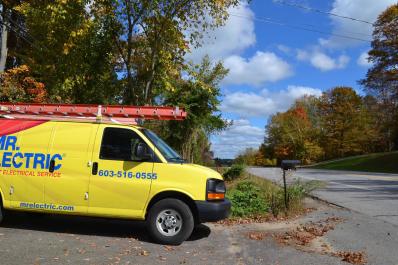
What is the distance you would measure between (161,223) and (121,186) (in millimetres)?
Result: 982

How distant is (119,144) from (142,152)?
59 centimetres

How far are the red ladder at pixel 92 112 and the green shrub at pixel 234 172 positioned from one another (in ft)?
40.2

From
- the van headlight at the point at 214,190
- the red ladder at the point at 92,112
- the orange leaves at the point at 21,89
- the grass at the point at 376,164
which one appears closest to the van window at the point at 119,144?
the red ladder at the point at 92,112

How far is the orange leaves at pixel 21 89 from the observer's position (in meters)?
20.0

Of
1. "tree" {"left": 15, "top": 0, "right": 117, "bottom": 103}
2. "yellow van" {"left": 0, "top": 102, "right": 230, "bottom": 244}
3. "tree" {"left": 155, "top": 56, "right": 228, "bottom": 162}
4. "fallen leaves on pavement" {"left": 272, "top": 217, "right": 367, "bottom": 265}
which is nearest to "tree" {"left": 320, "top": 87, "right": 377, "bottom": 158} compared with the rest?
"tree" {"left": 155, "top": 56, "right": 228, "bottom": 162}

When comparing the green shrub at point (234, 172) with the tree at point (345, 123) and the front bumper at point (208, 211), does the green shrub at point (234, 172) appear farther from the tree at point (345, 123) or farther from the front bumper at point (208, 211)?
the tree at point (345, 123)

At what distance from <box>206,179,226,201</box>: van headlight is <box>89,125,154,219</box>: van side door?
3.48 feet

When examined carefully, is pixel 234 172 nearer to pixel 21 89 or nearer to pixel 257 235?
pixel 21 89

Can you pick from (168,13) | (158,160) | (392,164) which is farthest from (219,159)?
(392,164)

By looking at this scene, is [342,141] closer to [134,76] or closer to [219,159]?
[219,159]

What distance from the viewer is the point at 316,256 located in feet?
25.8

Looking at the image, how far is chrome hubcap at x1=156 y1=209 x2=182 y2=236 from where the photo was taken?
338 inches

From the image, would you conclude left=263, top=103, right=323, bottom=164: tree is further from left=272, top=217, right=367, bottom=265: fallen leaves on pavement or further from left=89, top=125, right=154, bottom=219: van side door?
left=89, top=125, right=154, bottom=219: van side door

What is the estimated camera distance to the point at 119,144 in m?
9.03
